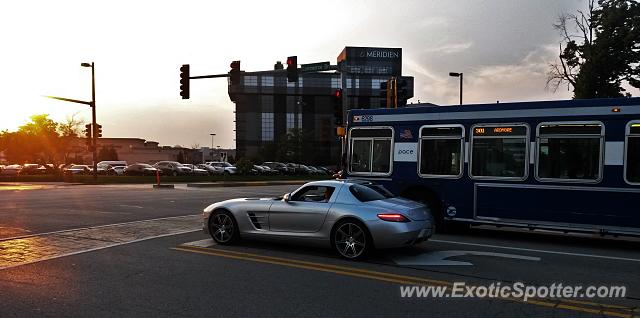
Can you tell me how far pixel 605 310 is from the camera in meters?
5.49

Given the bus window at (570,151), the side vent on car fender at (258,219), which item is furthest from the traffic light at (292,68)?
the side vent on car fender at (258,219)

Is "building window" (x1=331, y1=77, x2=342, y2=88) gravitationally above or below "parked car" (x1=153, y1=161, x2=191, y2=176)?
above

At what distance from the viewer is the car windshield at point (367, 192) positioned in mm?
8452

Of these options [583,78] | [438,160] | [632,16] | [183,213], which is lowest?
[183,213]

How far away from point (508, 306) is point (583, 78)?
102 feet

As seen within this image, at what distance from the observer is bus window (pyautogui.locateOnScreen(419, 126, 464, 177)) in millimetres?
11422

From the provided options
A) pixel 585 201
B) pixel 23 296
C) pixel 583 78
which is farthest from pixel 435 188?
pixel 583 78

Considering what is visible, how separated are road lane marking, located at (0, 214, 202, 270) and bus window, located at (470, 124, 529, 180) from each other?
6512mm

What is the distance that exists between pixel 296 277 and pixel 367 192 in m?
2.30

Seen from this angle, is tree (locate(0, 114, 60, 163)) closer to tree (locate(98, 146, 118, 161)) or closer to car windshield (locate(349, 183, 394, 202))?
tree (locate(98, 146, 118, 161))

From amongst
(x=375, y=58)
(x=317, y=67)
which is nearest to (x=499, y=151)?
(x=317, y=67)

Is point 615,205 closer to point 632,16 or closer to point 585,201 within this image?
point 585,201

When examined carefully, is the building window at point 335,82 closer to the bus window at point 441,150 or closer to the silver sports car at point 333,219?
the bus window at point 441,150

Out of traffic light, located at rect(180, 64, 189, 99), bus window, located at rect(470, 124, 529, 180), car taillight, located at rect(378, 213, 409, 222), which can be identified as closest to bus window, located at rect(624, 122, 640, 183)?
bus window, located at rect(470, 124, 529, 180)
